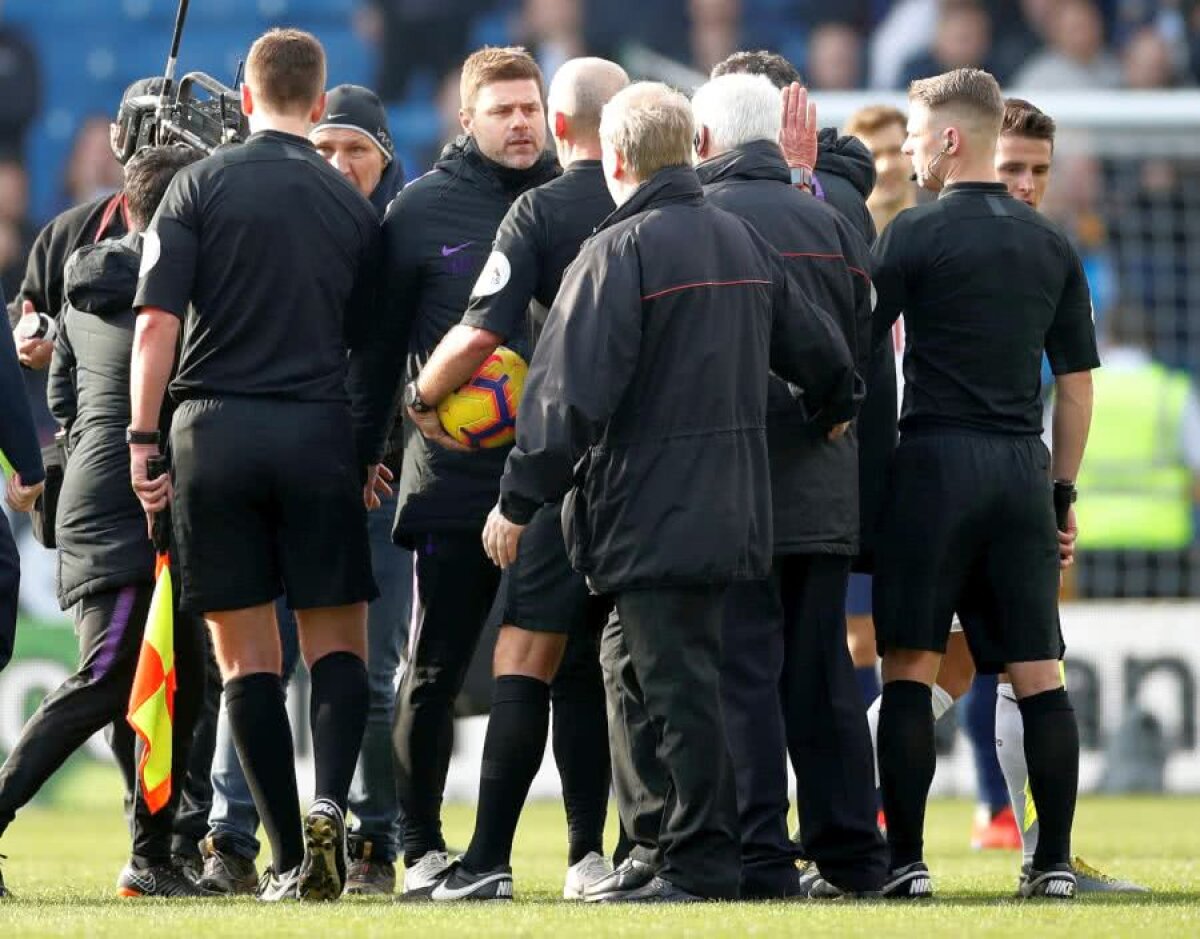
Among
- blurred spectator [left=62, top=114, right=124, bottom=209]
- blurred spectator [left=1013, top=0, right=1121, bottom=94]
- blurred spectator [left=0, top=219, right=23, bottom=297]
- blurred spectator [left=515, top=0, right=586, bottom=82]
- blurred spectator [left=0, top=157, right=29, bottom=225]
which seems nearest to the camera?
blurred spectator [left=0, top=219, right=23, bottom=297]

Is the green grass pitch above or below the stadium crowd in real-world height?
below

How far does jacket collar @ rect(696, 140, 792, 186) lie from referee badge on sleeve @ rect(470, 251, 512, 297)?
578 millimetres

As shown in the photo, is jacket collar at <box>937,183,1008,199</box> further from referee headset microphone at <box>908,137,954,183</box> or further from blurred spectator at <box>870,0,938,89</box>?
blurred spectator at <box>870,0,938,89</box>

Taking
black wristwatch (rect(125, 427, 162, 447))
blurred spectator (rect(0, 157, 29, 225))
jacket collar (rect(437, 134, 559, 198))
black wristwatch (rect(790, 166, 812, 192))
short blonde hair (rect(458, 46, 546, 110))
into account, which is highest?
blurred spectator (rect(0, 157, 29, 225))

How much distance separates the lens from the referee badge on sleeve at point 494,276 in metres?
5.74

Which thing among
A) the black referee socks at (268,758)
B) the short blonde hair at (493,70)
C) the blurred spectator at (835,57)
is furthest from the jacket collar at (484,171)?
the blurred spectator at (835,57)

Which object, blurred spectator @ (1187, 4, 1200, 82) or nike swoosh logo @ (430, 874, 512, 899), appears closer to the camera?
nike swoosh logo @ (430, 874, 512, 899)

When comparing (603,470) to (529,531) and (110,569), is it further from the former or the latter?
(110,569)

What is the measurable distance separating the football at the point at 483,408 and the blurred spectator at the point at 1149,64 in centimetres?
1062

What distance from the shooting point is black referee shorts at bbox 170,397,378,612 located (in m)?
5.85

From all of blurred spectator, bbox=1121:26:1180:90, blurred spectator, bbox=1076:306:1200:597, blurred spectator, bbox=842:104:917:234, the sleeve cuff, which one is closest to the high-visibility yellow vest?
blurred spectator, bbox=1076:306:1200:597

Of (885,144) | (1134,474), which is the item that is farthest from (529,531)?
(1134,474)

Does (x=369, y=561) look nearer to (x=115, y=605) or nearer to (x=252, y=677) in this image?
(x=252, y=677)

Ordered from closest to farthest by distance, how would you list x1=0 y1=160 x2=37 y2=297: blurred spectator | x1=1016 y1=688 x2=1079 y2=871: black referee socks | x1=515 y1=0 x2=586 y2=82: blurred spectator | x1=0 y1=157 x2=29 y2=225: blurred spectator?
x1=1016 y1=688 x2=1079 y2=871: black referee socks
x1=0 y1=160 x2=37 y2=297: blurred spectator
x1=0 y1=157 x2=29 y2=225: blurred spectator
x1=515 y1=0 x2=586 y2=82: blurred spectator
